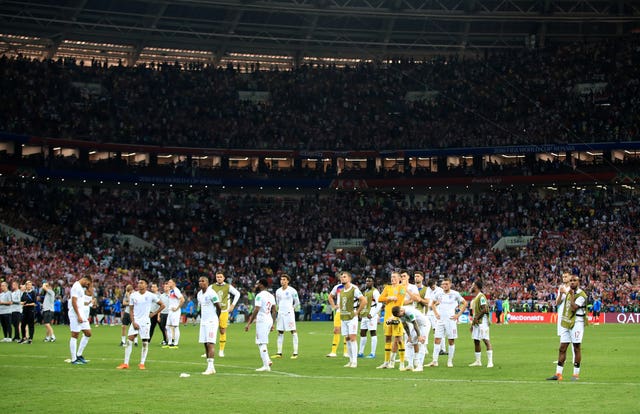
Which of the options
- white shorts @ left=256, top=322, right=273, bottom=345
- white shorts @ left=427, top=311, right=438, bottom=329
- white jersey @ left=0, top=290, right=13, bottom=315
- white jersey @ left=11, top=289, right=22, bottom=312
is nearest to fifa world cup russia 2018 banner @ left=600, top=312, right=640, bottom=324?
white shorts @ left=427, top=311, right=438, bottom=329

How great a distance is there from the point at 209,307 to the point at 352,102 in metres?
61.0

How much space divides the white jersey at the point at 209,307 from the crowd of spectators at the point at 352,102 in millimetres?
52488

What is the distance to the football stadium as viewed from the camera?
207 feet

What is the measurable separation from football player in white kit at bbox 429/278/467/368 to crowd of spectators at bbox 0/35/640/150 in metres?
52.0

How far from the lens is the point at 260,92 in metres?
82.6

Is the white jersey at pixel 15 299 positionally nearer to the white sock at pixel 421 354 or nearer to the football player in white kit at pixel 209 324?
the football player in white kit at pixel 209 324

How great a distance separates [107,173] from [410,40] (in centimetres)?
2996

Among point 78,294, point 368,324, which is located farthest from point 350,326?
point 78,294

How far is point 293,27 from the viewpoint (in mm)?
76812

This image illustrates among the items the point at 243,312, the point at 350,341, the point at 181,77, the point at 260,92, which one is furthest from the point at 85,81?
the point at 350,341

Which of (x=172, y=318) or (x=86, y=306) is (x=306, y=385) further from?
(x=172, y=318)

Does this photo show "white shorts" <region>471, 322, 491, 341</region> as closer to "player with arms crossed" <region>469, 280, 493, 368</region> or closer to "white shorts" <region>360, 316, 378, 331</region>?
"player with arms crossed" <region>469, 280, 493, 368</region>

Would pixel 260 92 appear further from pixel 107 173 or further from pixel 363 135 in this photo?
pixel 107 173

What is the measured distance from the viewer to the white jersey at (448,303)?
24875 mm
